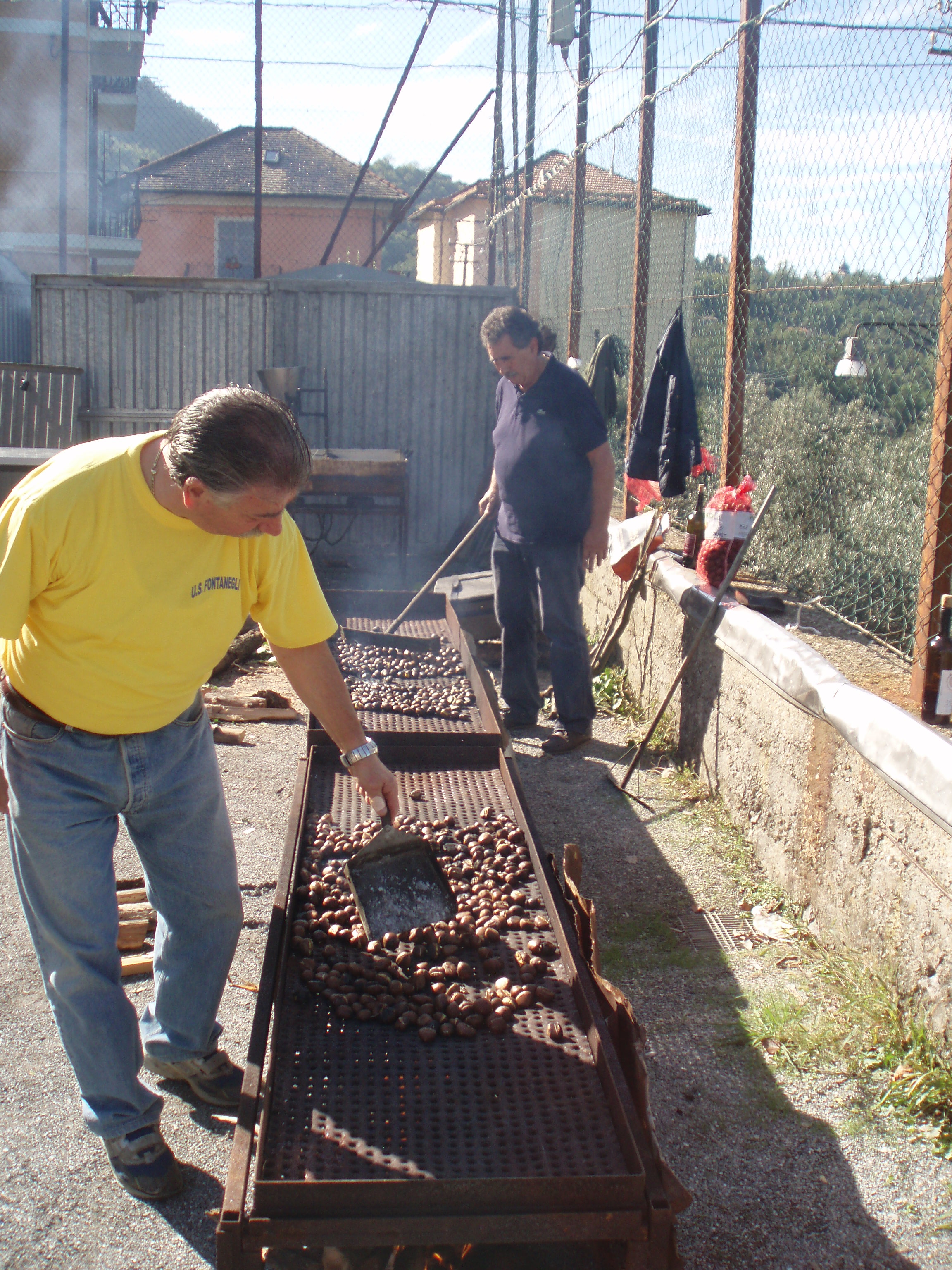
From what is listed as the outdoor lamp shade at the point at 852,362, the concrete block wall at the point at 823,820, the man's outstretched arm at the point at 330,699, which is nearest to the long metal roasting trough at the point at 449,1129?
the man's outstretched arm at the point at 330,699

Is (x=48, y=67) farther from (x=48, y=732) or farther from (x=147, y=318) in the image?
(x=48, y=732)

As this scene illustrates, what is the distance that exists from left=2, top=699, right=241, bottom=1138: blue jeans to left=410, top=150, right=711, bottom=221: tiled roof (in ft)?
14.8

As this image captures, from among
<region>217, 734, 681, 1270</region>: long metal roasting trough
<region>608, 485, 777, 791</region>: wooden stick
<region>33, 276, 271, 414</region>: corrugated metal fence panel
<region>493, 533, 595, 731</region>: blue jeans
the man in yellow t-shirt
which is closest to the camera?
<region>217, 734, 681, 1270</region>: long metal roasting trough

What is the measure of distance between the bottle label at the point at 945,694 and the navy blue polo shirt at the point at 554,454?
218cm

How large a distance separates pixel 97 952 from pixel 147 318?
363 inches

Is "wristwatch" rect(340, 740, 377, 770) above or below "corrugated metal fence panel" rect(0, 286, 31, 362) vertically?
below

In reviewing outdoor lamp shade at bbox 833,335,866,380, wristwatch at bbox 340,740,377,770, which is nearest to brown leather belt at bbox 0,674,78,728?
wristwatch at bbox 340,740,377,770

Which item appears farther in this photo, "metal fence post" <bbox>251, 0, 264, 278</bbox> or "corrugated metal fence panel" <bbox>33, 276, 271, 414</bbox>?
"metal fence post" <bbox>251, 0, 264, 278</bbox>

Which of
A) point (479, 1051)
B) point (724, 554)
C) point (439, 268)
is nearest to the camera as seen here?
point (479, 1051)

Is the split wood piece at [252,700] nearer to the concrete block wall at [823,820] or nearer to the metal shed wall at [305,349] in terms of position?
the concrete block wall at [823,820]

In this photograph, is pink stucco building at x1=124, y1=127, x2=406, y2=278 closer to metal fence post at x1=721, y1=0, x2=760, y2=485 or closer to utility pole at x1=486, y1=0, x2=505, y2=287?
utility pole at x1=486, y1=0, x2=505, y2=287

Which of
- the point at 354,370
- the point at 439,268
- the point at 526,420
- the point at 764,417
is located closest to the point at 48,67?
the point at 439,268

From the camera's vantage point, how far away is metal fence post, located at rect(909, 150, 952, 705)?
364cm

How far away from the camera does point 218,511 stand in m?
2.17
